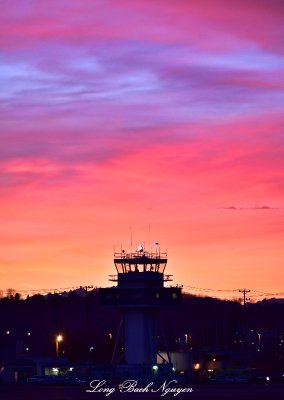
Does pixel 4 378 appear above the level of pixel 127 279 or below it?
below

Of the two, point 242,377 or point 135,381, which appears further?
point 242,377

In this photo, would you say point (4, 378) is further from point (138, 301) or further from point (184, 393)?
point (184, 393)

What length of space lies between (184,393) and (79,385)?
33.3m

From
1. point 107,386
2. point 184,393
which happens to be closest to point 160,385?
point 107,386

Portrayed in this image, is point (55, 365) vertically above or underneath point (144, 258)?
underneath

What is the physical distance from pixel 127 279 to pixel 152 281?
365 cm

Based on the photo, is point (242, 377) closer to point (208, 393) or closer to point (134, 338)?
point (134, 338)

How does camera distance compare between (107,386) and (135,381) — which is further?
(135,381)

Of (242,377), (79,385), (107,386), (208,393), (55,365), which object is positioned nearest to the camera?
(208,393)

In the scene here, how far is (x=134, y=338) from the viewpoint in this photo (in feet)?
565

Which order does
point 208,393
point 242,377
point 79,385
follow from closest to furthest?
point 208,393
point 79,385
point 242,377

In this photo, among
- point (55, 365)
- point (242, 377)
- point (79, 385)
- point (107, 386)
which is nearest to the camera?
point (107, 386)

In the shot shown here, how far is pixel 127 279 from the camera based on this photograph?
173m

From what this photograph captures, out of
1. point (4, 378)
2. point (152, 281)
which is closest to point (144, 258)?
point (152, 281)
